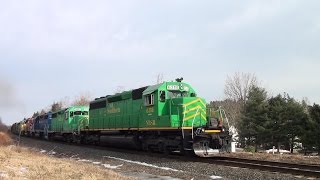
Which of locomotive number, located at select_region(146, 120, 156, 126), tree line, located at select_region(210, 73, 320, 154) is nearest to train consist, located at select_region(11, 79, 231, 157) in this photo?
locomotive number, located at select_region(146, 120, 156, 126)

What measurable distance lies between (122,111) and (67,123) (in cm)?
1480

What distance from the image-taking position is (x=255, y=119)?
4609 centimetres

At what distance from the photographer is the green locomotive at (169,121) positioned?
A: 59.1ft

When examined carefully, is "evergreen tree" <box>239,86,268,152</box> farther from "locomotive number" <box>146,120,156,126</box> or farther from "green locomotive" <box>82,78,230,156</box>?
"locomotive number" <box>146,120,156,126</box>

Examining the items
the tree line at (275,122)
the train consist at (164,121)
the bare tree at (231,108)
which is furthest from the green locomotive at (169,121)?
the bare tree at (231,108)

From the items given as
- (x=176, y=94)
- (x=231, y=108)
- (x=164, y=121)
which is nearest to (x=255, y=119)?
(x=231, y=108)

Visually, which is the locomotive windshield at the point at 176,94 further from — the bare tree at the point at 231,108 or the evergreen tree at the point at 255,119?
the bare tree at the point at 231,108

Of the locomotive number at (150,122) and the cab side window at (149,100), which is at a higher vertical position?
the cab side window at (149,100)

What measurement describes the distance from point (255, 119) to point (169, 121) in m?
29.3

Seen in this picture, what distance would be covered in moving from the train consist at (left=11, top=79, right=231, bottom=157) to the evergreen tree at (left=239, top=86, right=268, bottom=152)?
22.6 metres

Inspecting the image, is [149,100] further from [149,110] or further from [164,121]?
[164,121]

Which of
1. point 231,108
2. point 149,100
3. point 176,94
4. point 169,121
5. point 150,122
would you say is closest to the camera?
point 169,121

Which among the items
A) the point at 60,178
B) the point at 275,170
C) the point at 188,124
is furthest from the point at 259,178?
the point at 188,124

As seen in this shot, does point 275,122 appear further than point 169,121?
Yes
